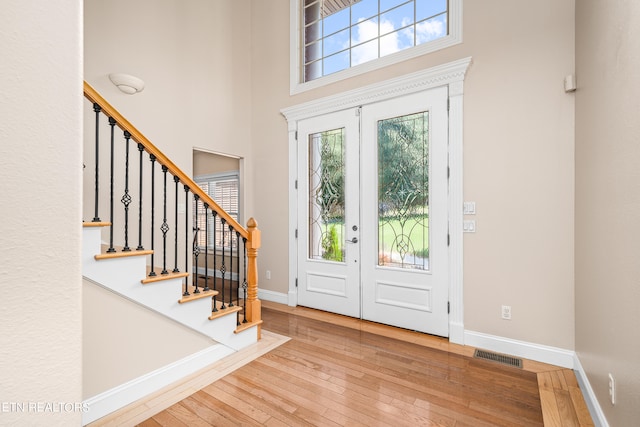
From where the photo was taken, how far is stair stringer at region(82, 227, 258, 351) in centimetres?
187

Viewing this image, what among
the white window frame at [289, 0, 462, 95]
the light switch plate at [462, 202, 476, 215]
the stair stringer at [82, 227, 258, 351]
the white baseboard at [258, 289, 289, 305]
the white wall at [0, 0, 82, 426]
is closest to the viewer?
the white wall at [0, 0, 82, 426]

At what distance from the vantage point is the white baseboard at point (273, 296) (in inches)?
165

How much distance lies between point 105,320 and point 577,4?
4195 mm

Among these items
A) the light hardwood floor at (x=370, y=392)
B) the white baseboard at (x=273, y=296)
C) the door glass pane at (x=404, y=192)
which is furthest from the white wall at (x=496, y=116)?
the white baseboard at (x=273, y=296)

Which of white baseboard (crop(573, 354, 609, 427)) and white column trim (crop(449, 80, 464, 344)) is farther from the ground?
white column trim (crop(449, 80, 464, 344))

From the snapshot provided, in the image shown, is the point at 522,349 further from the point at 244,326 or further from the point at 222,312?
the point at 222,312

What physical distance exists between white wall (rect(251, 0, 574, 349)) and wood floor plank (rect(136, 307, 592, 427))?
517 millimetres

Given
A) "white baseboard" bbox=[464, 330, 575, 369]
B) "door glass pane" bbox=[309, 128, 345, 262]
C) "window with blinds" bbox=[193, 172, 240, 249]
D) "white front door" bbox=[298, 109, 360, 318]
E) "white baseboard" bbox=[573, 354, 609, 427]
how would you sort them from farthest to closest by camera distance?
1. "window with blinds" bbox=[193, 172, 240, 249]
2. "door glass pane" bbox=[309, 128, 345, 262]
3. "white front door" bbox=[298, 109, 360, 318]
4. "white baseboard" bbox=[464, 330, 575, 369]
5. "white baseboard" bbox=[573, 354, 609, 427]

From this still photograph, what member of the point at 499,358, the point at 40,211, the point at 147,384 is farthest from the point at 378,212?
the point at 40,211

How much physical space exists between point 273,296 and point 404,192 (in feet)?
7.65

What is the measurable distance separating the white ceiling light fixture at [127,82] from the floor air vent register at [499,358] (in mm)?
4186

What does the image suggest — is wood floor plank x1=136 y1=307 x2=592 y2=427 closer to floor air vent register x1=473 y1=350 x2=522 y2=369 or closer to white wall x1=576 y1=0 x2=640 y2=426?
floor air vent register x1=473 y1=350 x2=522 y2=369

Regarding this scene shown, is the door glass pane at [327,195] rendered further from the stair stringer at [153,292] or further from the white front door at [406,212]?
the stair stringer at [153,292]

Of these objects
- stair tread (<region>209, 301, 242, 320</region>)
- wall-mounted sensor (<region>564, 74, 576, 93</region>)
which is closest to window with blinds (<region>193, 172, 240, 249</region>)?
stair tread (<region>209, 301, 242, 320</region>)
